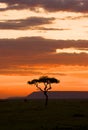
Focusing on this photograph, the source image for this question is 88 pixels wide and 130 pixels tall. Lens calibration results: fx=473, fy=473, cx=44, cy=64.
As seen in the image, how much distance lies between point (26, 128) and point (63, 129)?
13.8 ft

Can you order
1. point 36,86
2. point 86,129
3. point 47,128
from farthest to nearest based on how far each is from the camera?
point 36,86
point 47,128
point 86,129

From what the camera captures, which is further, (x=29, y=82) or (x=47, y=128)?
(x=29, y=82)

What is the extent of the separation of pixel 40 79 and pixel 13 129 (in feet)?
185

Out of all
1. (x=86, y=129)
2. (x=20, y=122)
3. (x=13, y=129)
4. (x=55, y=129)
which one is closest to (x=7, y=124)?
(x=20, y=122)

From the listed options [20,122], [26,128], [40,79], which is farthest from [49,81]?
[26,128]

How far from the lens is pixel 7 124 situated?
1805 inches

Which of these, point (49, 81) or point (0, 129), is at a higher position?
point (49, 81)

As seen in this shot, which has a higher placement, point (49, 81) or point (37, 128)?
point (49, 81)

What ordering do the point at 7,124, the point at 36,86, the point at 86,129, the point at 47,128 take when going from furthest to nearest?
the point at 36,86 < the point at 7,124 < the point at 47,128 < the point at 86,129

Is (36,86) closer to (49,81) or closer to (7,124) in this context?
(49,81)

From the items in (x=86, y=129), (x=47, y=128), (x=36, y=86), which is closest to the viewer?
(x=86, y=129)

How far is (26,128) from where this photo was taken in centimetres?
4147

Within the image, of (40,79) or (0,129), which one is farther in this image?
(40,79)

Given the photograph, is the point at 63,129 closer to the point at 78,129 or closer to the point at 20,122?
the point at 78,129
